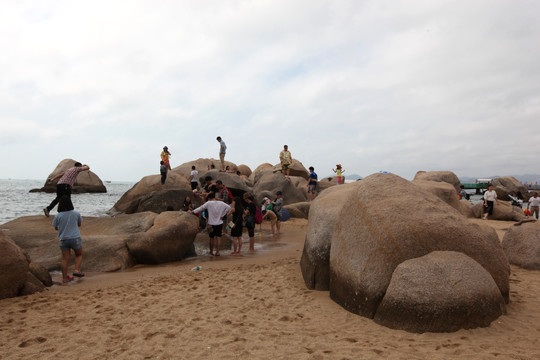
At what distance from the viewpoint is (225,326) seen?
4.66 metres

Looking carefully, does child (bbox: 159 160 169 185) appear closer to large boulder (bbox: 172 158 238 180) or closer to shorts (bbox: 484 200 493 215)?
large boulder (bbox: 172 158 238 180)

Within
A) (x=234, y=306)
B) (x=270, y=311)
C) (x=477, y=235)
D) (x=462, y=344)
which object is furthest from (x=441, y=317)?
(x=234, y=306)

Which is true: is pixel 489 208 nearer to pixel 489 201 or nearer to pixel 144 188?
pixel 489 201

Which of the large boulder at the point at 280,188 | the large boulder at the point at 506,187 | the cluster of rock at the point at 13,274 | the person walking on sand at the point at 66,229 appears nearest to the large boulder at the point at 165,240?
the person walking on sand at the point at 66,229

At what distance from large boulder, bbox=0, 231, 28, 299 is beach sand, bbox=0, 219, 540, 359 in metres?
0.30

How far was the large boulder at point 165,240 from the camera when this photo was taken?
29.3 feet

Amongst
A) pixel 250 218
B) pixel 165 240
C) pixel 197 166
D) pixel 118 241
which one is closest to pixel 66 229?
pixel 118 241

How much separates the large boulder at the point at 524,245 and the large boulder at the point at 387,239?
118 inches

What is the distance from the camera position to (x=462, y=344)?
3.79m

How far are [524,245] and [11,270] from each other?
31.7 feet

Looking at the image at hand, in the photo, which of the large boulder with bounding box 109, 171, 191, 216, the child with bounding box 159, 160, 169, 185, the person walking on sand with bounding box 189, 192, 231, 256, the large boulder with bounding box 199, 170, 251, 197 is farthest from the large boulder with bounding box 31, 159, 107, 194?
the person walking on sand with bounding box 189, 192, 231, 256

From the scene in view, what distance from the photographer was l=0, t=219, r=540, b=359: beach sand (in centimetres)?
386

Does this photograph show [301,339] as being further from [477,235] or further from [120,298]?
[120,298]

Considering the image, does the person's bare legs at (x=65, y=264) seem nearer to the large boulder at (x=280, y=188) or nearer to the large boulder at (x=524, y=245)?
the large boulder at (x=524, y=245)
